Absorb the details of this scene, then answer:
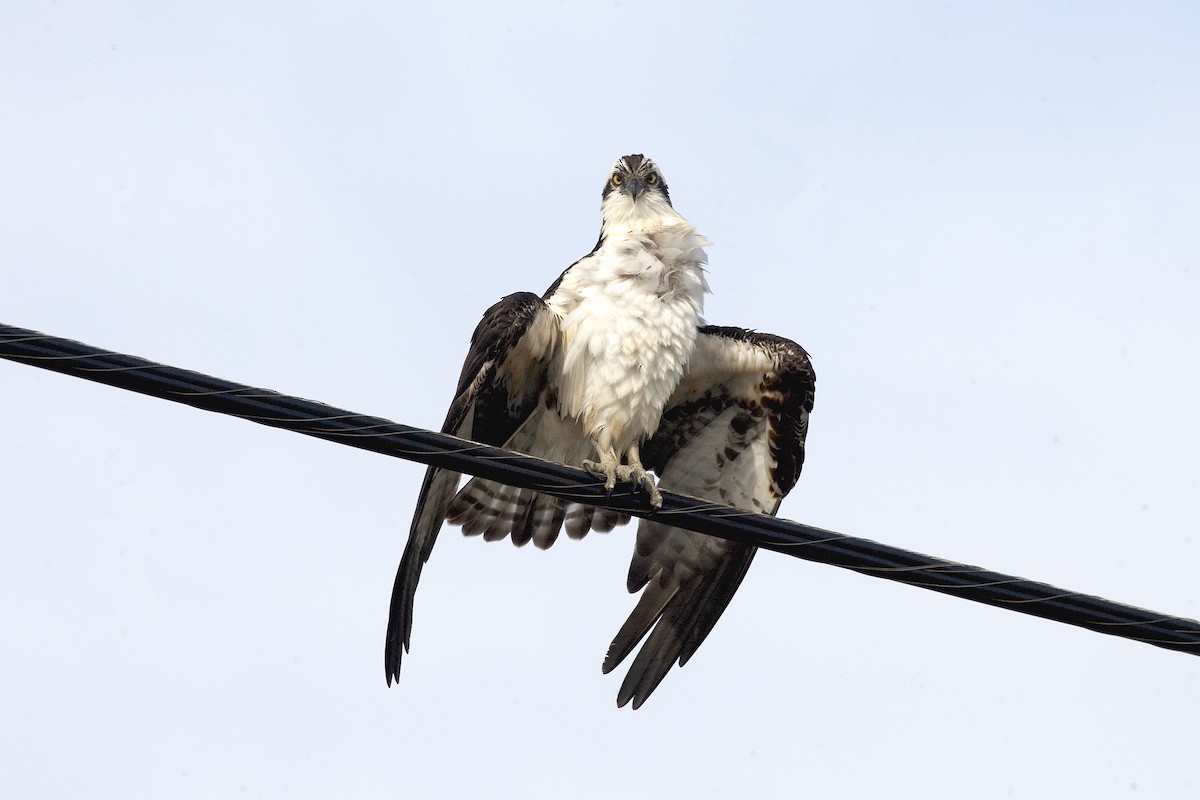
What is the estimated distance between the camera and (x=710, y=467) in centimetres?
943

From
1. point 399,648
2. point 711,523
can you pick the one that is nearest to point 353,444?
point 711,523

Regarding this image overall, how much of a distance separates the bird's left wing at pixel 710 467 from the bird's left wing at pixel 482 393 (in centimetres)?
110

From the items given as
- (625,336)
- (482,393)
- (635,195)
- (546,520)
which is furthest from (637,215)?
(546,520)

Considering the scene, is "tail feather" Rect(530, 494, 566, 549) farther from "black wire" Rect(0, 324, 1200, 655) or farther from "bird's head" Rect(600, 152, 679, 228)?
"black wire" Rect(0, 324, 1200, 655)

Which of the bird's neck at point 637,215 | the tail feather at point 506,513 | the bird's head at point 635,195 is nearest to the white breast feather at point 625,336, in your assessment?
the bird's neck at point 637,215

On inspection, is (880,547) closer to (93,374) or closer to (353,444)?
(353,444)

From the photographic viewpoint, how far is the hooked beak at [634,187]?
9164 mm

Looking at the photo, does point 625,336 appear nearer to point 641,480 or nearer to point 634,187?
point 641,480

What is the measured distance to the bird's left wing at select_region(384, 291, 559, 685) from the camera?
758cm

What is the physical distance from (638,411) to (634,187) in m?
1.74

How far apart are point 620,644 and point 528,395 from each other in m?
1.67

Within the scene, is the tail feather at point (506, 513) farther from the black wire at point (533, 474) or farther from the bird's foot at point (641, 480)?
the black wire at point (533, 474)

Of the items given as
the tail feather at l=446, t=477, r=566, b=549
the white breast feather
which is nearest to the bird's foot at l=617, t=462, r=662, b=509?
the white breast feather

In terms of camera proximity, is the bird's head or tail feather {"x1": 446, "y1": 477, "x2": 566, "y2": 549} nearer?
the bird's head
